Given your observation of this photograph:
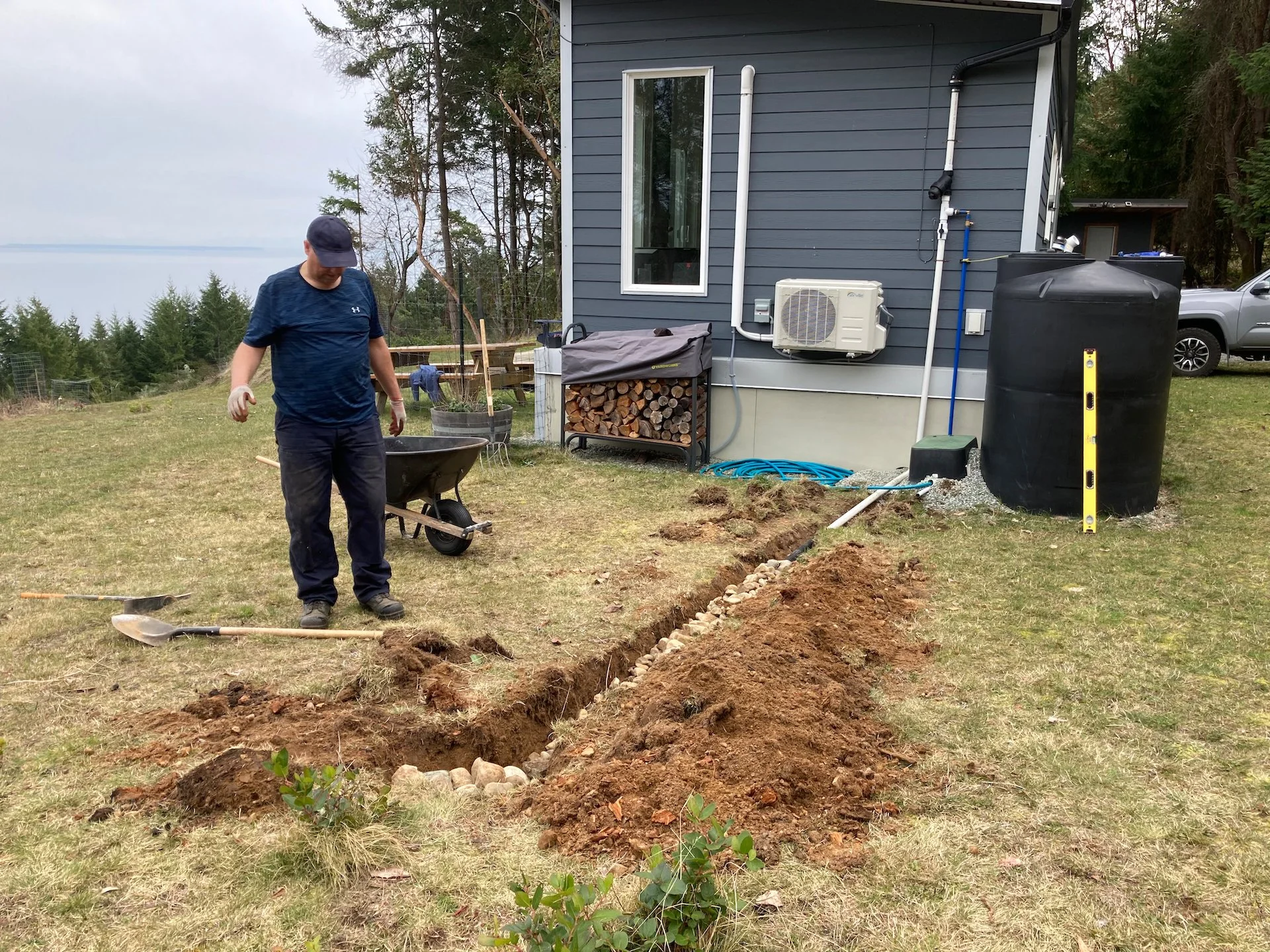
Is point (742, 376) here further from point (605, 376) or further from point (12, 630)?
point (12, 630)

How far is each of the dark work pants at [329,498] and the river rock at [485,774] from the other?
1619 millimetres

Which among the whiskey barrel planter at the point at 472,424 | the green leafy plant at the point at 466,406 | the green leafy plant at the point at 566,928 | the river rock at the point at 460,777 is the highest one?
the green leafy plant at the point at 466,406

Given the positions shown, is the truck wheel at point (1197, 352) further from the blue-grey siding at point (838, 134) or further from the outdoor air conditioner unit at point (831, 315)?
the outdoor air conditioner unit at point (831, 315)

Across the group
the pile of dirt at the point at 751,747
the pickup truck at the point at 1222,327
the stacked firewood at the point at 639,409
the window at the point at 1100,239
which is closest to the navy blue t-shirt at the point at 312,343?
the pile of dirt at the point at 751,747

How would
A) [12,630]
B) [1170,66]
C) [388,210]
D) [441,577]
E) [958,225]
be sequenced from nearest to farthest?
[12,630]
[441,577]
[958,225]
[388,210]
[1170,66]

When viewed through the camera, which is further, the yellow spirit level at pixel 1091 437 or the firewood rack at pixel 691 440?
the firewood rack at pixel 691 440

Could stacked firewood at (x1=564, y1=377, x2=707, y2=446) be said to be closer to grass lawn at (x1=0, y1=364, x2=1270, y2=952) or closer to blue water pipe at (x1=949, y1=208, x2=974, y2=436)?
grass lawn at (x1=0, y1=364, x2=1270, y2=952)

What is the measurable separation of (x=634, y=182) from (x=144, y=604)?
17.9 ft

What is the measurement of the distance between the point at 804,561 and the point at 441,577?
2.07 metres

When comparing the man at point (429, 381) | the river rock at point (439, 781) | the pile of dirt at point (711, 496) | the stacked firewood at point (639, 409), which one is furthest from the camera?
the man at point (429, 381)

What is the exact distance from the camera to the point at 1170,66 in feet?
71.2

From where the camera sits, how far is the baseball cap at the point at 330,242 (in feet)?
12.5

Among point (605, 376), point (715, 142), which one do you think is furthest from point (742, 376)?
point (715, 142)

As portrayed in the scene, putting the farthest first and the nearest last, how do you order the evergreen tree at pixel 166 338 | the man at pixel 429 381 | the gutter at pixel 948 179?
the evergreen tree at pixel 166 338 → the man at pixel 429 381 → the gutter at pixel 948 179
